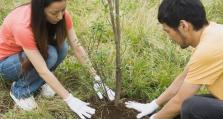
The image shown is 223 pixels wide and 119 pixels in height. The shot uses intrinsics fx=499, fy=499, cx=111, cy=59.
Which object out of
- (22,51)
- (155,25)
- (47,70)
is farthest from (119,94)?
(155,25)

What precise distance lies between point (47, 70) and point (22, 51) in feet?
1.00

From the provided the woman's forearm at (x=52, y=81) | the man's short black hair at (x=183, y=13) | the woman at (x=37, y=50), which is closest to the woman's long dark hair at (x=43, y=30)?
the woman at (x=37, y=50)

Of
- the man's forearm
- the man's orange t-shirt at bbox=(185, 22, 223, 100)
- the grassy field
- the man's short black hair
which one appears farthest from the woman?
the man's orange t-shirt at bbox=(185, 22, 223, 100)

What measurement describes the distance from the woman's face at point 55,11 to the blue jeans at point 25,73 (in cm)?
33

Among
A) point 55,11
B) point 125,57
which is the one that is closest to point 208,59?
point 55,11

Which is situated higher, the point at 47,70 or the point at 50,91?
the point at 47,70

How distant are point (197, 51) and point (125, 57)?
4.68 ft

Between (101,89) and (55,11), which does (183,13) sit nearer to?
(55,11)

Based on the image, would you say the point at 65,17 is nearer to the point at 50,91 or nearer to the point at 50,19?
the point at 50,19

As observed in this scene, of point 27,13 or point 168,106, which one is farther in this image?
point 27,13

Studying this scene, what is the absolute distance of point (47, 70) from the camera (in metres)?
3.41

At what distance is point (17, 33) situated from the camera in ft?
11.0

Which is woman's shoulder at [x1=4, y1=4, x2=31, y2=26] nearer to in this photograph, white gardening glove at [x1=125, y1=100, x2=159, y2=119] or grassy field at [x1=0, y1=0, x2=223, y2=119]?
grassy field at [x1=0, y1=0, x2=223, y2=119]

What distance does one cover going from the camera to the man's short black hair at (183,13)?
275 centimetres
